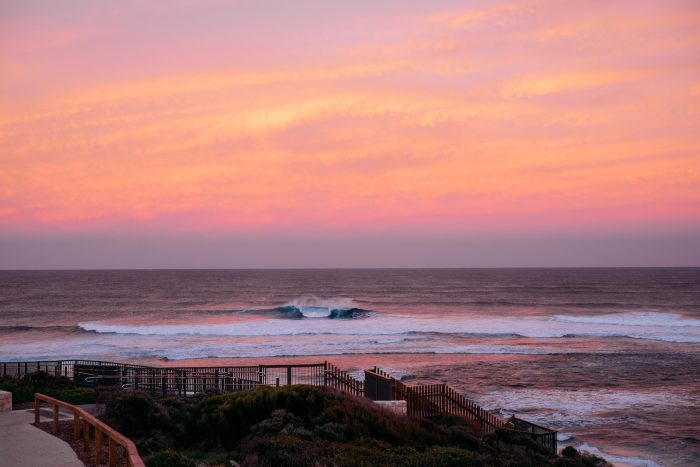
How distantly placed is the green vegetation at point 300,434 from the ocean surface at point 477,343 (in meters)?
6.66

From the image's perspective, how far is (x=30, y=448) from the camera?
10781 mm

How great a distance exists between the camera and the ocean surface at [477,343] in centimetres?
2369

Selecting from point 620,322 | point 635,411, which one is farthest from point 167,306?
point 635,411

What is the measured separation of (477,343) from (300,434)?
122 ft

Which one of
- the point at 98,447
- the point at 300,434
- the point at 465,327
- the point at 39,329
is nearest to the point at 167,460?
the point at 98,447

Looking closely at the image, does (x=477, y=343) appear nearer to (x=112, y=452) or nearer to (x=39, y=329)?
(x=39, y=329)

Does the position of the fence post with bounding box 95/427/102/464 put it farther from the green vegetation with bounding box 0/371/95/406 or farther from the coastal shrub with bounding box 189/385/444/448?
the green vegetation with bounding box 0/371/95/406

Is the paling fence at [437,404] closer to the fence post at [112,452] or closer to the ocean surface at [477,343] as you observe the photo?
the ocean surface at [477,343]

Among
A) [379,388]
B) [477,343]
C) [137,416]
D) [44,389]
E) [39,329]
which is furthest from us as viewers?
[39,329]

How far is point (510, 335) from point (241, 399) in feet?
139

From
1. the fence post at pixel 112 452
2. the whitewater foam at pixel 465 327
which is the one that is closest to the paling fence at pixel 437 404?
the fence post at pixel 112 452

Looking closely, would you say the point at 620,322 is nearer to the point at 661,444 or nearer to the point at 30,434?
the point at 661,444

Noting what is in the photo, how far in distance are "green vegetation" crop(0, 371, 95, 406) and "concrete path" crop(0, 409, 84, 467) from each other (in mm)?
3736

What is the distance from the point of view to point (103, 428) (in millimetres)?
8961
